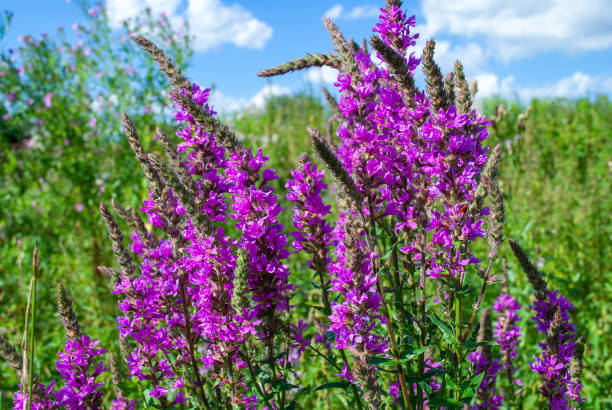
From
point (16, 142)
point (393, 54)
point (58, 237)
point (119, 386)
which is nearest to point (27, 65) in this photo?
point (16, 142)

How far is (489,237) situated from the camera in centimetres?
228

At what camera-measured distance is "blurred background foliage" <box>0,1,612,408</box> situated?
471 cm

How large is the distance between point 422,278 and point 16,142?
380 inches

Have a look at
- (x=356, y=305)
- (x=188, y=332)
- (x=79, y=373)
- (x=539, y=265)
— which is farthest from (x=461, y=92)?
(x=539, y=265)

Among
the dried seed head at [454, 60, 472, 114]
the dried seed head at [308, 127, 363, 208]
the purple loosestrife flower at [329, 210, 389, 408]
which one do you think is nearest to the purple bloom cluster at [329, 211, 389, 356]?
the purple loosestrife flower at [329, 210, 389, 408]

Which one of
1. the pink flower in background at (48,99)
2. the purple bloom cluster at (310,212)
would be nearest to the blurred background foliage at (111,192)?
the pink flower in background at (48,99)

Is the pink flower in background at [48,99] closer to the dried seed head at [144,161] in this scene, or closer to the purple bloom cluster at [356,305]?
the dried seed head at [144,161]

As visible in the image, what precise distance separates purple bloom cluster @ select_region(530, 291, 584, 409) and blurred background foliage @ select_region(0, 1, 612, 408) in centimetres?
116

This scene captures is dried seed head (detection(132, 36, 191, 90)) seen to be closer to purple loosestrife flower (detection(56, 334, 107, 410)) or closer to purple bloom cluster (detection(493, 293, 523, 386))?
purple loosestrife flower (detection(56, 334, 107, 410))

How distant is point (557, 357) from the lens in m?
2.44

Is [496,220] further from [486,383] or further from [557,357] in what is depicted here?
[486,383]

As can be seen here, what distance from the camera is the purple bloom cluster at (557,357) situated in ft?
7.91

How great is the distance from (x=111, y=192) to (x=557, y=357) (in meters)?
6.46

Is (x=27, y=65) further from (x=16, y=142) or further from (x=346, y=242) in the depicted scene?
(x=346, y=242)
